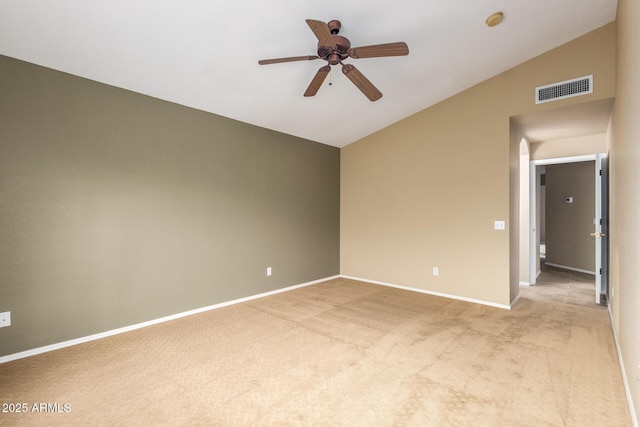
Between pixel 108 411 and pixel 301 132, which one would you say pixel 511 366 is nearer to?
pixel 108 411

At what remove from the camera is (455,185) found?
4418 millimetres

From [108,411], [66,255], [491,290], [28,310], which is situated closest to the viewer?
[108,411]

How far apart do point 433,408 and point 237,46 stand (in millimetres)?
3287

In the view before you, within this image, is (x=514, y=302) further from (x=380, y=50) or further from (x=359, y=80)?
(x=380, y=50)

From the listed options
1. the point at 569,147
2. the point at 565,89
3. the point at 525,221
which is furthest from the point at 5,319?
the point at 569,147

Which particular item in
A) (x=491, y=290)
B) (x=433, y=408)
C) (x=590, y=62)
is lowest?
(x=433, y=408)

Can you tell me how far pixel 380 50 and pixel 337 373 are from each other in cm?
253

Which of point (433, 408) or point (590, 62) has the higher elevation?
point (590, 62)

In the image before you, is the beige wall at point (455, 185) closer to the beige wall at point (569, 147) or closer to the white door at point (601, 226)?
the white door at point (601, 226)

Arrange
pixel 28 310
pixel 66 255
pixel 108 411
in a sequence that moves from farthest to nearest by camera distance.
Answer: pixel 66 255 → pixel 28 310 → pixel 108 411

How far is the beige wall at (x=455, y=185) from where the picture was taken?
3.71m

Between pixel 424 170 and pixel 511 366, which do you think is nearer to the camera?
pixel 511 366

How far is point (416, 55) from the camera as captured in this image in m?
3.35

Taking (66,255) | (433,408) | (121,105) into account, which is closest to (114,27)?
(121,105)
